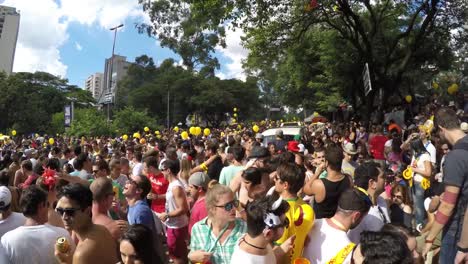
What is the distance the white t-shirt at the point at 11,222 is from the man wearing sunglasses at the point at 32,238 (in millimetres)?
518

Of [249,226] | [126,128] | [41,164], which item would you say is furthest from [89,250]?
[126,128]

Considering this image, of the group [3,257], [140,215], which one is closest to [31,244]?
[3,257]

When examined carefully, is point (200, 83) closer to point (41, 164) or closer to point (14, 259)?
point (41, 164)

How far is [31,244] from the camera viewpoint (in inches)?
128

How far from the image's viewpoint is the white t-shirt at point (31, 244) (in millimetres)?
3209

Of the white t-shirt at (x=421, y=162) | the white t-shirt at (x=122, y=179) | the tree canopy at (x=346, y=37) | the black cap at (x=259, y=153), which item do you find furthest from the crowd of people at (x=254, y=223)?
the tree canopy at (x=346, y=37)

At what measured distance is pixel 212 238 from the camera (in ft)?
10.2

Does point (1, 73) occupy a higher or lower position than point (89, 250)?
higher

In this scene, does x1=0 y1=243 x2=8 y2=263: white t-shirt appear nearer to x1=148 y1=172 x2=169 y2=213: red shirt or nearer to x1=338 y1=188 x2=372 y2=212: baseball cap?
x1=338 y1=188 x2=372 y2=212: baseball cap

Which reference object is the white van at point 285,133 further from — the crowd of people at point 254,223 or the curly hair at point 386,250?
the curly hair at point 386,250

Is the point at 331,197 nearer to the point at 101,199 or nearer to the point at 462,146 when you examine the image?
the point at 462,146

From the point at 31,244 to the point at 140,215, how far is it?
3.84 ft

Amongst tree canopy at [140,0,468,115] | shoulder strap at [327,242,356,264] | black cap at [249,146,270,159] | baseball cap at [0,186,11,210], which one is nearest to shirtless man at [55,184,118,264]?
baseball cap at [0,186,11,210]

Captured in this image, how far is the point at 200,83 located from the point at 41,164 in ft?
150
